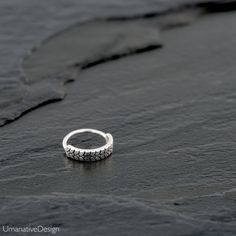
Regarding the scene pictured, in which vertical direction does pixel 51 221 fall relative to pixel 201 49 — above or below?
below

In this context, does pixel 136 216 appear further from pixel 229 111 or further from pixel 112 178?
pixel 229 111

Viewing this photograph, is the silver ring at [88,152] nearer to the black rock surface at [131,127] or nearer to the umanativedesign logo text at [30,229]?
the black rock surface at [131,127]

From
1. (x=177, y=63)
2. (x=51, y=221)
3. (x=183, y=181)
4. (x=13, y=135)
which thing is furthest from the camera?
(x=177, y=63)

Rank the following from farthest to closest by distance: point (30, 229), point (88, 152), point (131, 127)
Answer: point (131, 127)
point (88, 152)
point (30, 229)

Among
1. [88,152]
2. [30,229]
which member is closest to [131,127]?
[88,152]

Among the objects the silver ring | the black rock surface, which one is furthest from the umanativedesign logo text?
the silver ring

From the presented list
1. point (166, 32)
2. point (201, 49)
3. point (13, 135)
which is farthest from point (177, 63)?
point (13, 135)

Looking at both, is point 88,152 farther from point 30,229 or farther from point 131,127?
point 30,229
